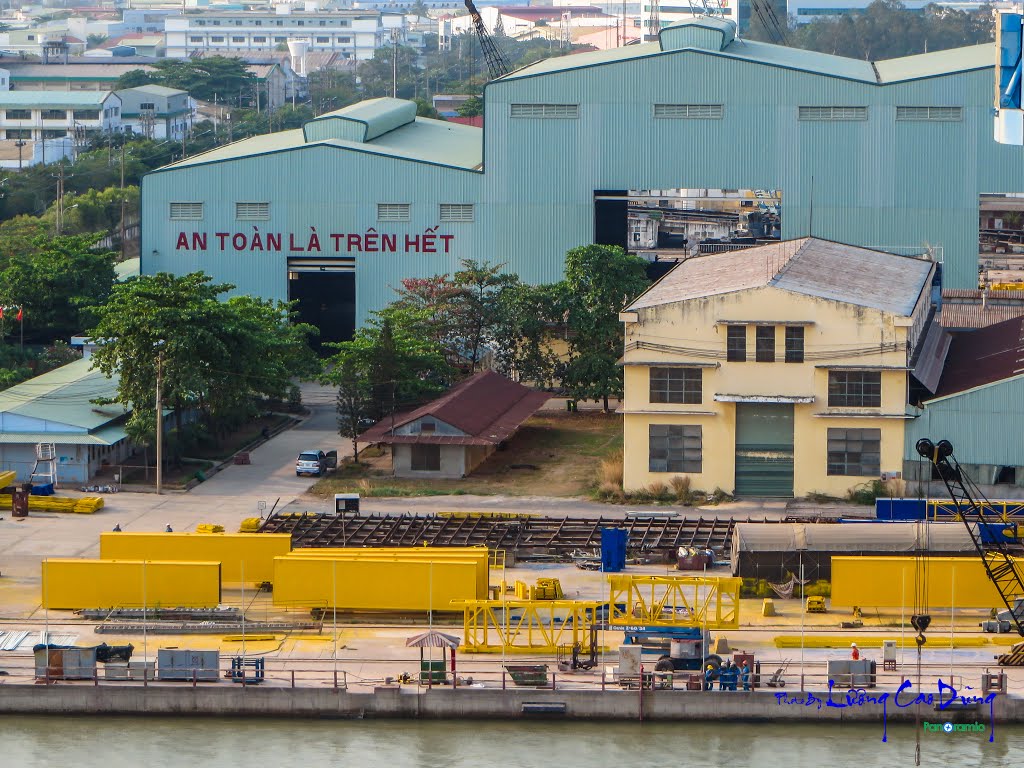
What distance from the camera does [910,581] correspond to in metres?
40.2

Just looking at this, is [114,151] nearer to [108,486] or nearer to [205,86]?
[205,86]

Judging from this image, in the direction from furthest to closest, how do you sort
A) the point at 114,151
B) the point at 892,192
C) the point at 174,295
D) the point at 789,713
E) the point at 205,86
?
the point at 205,86
the point at 114,151
the point at 892,192
the point at 174,295
the point at 789,713

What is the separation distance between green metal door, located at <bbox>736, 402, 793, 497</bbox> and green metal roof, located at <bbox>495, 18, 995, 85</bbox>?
21.3 metres

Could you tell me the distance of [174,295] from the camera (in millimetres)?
54875

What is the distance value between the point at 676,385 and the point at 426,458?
8.01 m

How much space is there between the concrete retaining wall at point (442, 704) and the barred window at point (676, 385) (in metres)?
16.5

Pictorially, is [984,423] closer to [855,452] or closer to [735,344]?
[855,452]

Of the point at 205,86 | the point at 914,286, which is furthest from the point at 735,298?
the point at 205,86

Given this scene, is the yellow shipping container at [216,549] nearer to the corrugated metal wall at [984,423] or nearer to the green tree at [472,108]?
the corrugated metal wall at [984,423]

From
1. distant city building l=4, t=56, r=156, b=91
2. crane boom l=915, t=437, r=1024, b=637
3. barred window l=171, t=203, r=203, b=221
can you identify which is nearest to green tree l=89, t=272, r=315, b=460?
barred window l=171, t=203, r=203, b=221

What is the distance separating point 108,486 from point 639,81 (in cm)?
2645

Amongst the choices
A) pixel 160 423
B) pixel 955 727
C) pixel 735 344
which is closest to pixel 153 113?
pixel 160 423

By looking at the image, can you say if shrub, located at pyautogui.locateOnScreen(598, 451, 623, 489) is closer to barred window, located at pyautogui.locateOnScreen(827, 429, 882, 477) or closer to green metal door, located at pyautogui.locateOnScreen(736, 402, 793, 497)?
green metal door, located at pyautogui.locateOnScreen(736, 402, 793, 497)

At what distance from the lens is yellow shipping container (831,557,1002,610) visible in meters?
40.2
